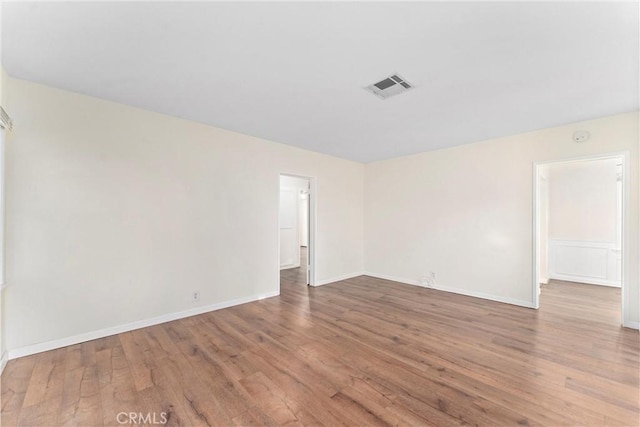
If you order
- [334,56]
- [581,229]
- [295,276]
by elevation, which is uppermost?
[334,56]

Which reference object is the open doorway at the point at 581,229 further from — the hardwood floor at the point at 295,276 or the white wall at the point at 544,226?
the hardwood floor at the point at 295,276

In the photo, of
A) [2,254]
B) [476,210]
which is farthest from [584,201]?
[2,254]

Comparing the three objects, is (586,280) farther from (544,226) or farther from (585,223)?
(544,226)

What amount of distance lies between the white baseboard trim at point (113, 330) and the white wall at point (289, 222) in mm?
2932

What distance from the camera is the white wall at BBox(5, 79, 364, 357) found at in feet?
7.90

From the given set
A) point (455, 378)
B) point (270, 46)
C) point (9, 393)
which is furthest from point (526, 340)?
point (9, 393)

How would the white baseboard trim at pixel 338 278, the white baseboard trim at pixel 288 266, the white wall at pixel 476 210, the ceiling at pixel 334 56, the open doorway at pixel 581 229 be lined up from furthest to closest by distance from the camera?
the white baseboard trim at pixel 288 266
the white baseboard trim at pixel 338 278
the open doorway at pixel 581 229
the white wall at pixel 476 210
the ceiling at pixel 334 56

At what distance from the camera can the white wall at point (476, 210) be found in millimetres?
3264

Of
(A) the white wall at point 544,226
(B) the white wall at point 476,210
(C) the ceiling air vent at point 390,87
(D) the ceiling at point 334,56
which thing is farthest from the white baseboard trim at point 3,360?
(A) the white wall at point 544,226

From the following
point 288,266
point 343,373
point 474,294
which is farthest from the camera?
point 288,266

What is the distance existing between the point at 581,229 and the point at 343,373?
20.3 ft

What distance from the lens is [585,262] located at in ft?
16.9

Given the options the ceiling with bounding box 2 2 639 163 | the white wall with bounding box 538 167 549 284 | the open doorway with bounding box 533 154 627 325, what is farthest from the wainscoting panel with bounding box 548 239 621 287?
the ceiling with bounding box 2 2 639 163

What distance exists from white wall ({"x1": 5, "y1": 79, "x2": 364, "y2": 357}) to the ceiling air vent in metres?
2.21
